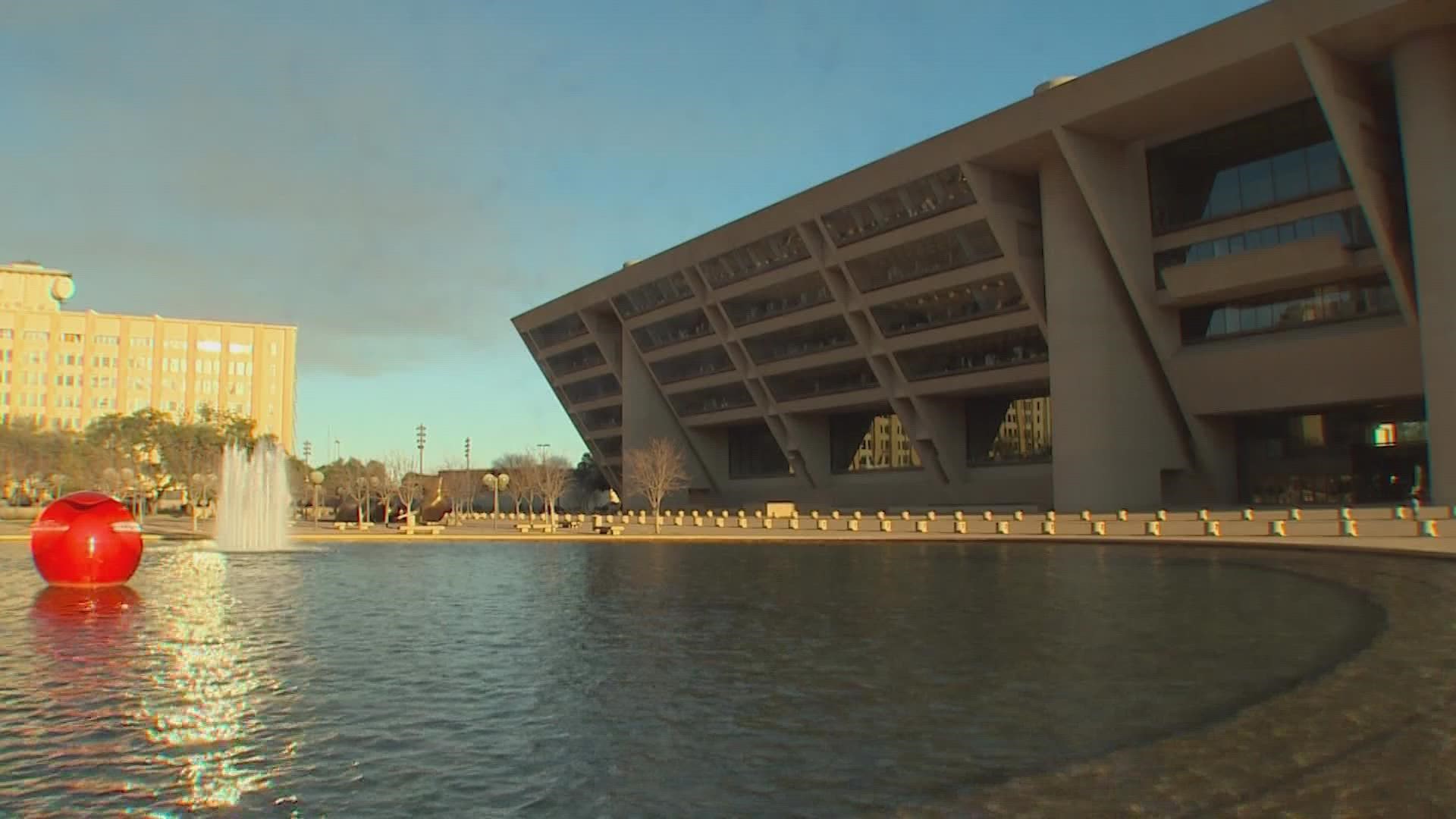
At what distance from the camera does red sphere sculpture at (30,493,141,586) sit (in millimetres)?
18484

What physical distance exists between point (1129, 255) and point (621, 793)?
42616 mm

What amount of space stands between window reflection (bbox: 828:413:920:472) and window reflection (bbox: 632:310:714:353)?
10740 millimetres

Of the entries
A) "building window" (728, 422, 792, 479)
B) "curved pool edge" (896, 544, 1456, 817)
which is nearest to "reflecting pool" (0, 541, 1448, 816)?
"curved pool edge" (896, 544, 1456, 817)

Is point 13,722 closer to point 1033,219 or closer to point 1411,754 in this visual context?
point 1411,754

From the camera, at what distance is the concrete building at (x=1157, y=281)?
117ft

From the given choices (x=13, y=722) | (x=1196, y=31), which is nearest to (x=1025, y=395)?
(x=1196, y=31)

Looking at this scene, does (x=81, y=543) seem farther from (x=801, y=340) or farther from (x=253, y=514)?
(x=801, y=340)

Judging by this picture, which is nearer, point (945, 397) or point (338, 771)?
point (338, 771)

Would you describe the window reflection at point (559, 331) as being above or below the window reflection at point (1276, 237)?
above

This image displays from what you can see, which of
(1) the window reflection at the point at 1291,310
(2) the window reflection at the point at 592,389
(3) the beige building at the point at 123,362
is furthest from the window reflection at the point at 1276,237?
(3) the beige building at the point at 123,362

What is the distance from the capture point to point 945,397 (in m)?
56.2

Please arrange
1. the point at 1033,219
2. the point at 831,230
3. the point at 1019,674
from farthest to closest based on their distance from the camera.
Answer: the point at 831,230 < the point at 1033,219 < the point at 1019,674

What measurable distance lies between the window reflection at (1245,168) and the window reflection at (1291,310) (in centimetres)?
378

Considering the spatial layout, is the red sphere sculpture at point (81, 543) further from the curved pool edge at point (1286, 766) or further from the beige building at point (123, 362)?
the beige building at point (123, 362)
